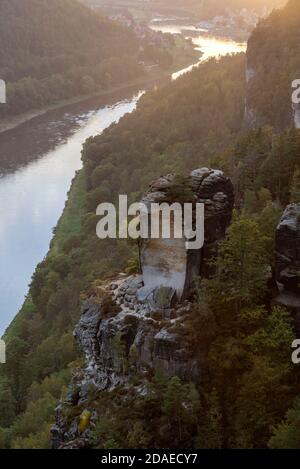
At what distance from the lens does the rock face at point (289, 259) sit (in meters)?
18.2

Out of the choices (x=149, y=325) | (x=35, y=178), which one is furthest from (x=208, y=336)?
(x=35, y=178)

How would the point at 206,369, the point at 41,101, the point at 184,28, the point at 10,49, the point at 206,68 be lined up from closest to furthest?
the point at 206,369 → the point at 206,68 → the point at 41,101 → the point at 10,49 → the point at 184,28

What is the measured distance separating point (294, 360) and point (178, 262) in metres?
3.98

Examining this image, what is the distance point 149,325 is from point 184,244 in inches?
92.9

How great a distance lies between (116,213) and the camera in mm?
47594

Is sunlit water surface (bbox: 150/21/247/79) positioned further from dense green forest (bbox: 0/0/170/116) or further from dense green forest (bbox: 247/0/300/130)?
dense green forest (bbox: 247/0/300/130)

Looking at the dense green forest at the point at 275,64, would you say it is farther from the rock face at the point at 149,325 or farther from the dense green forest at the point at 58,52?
the dense green forest at the point at 58,52

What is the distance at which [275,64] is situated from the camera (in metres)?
45.3

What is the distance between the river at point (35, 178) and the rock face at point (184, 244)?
66.8 feet

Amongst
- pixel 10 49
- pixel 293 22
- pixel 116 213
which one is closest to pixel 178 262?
pixel 116 213

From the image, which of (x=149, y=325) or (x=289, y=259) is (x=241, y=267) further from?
(x=149, y=325)

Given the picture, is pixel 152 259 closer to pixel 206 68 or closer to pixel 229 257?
pixel 229 257

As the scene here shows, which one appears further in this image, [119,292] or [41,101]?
[41,101]

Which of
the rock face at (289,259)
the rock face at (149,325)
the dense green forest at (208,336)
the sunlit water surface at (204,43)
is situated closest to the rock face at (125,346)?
the rock face at (149,325)
